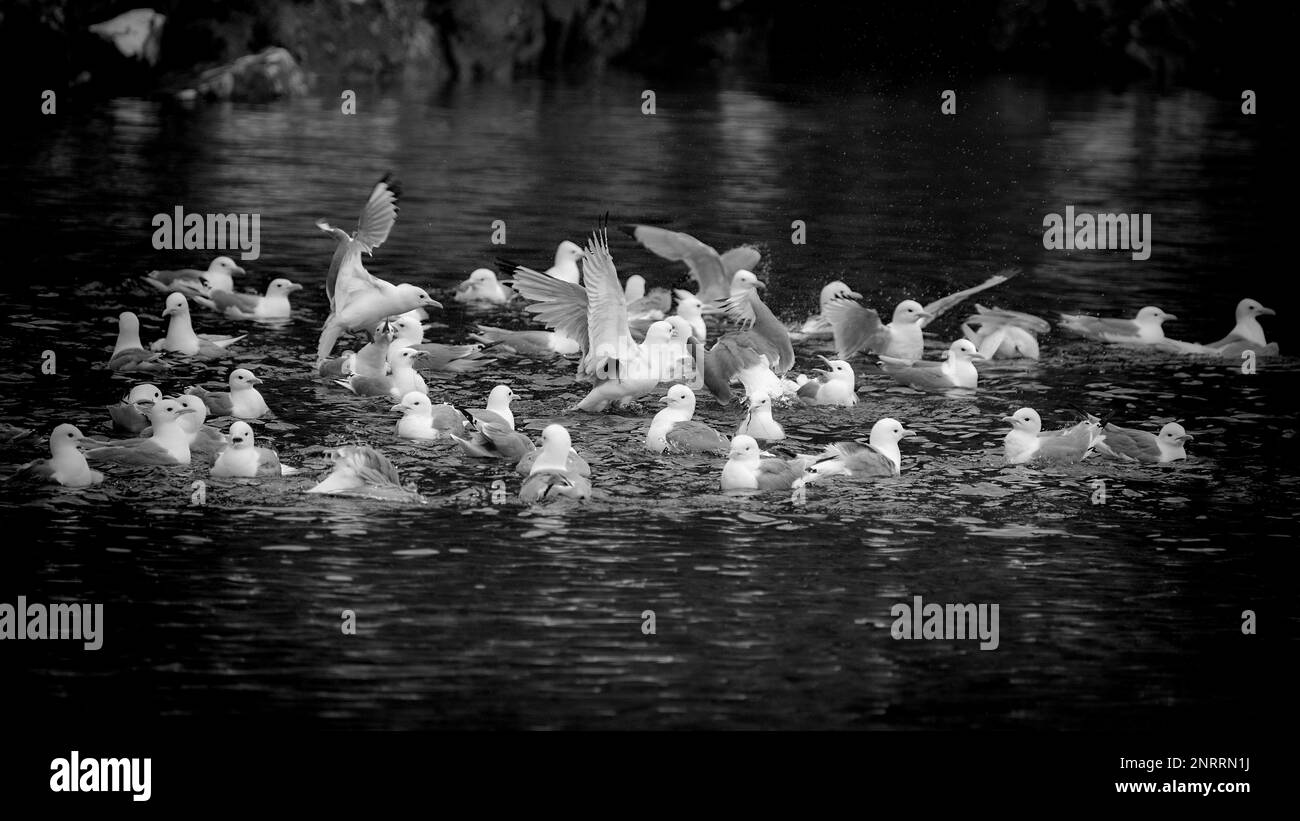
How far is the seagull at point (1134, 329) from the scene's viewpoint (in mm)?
16641

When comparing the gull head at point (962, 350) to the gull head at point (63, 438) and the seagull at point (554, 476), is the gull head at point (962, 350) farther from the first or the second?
the gull head at point (63, 438)

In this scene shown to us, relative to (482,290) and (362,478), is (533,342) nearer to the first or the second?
(482,290)

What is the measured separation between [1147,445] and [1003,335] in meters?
3.61

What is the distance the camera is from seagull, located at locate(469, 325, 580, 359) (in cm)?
1603

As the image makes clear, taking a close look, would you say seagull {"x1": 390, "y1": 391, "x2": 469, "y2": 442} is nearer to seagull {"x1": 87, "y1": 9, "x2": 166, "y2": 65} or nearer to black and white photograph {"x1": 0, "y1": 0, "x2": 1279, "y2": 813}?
Result: black and white photograph {"x1": 0, "y1": 0, "x2": 1279, "y2": 813}

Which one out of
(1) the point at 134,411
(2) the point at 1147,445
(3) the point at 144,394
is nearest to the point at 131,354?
(1) the point at 134,411

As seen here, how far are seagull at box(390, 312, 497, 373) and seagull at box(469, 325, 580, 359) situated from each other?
1.54 ft

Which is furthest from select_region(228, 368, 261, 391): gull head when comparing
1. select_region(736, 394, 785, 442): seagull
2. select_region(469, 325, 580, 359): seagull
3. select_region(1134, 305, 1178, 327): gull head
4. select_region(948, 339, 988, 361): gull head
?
select_region(1134, 305, 1178, 327): gull head

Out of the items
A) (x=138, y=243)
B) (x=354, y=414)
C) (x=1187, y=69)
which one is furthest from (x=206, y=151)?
(x=1187, y=69)

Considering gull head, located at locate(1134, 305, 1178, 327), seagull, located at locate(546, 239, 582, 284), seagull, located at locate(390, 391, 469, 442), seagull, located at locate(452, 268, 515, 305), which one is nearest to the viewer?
seagull, located at locate(390, 391, 469, 442)

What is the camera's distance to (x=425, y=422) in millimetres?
12891

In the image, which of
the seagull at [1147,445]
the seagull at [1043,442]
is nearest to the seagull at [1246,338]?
the seagull at [1147,445]

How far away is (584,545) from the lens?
10.6 m

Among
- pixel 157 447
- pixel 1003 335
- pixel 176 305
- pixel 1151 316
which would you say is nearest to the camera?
pixel 157 447
